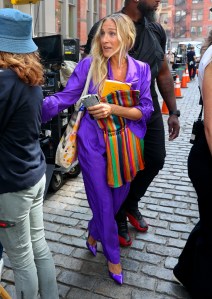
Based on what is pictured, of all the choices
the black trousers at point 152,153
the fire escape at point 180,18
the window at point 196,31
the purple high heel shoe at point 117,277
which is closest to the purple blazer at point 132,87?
the black trousers at point 152,153

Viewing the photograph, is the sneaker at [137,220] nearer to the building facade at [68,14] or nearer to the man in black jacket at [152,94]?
the man in black jacket at [152,94]

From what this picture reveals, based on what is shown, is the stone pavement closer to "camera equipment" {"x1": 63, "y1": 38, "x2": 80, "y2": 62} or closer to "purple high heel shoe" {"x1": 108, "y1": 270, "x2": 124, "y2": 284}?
"purple high heel shoe" {"x1": 108, "y1": 270, "x2": 124, "y2": 284}

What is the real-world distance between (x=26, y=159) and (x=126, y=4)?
1.79m

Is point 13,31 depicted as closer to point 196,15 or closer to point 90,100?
point 90,100

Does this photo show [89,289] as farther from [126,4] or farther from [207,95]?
[126,4]

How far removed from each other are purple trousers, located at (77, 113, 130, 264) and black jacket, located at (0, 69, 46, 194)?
0.69 meters

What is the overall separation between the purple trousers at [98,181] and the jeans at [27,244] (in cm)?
56

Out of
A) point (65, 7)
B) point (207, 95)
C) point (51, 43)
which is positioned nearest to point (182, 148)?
point (51, 43)

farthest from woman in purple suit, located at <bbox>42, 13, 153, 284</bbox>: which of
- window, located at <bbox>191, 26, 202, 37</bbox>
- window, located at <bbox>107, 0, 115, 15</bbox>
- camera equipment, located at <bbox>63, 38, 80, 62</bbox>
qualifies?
window, located at <bbox>191, 26, 202, 37</bbox>

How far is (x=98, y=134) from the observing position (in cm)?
245

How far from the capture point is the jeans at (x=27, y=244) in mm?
1756

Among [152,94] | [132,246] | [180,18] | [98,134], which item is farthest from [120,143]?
[180,18]

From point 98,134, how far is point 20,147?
32.6 inches

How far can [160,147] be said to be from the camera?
3.01 meters
